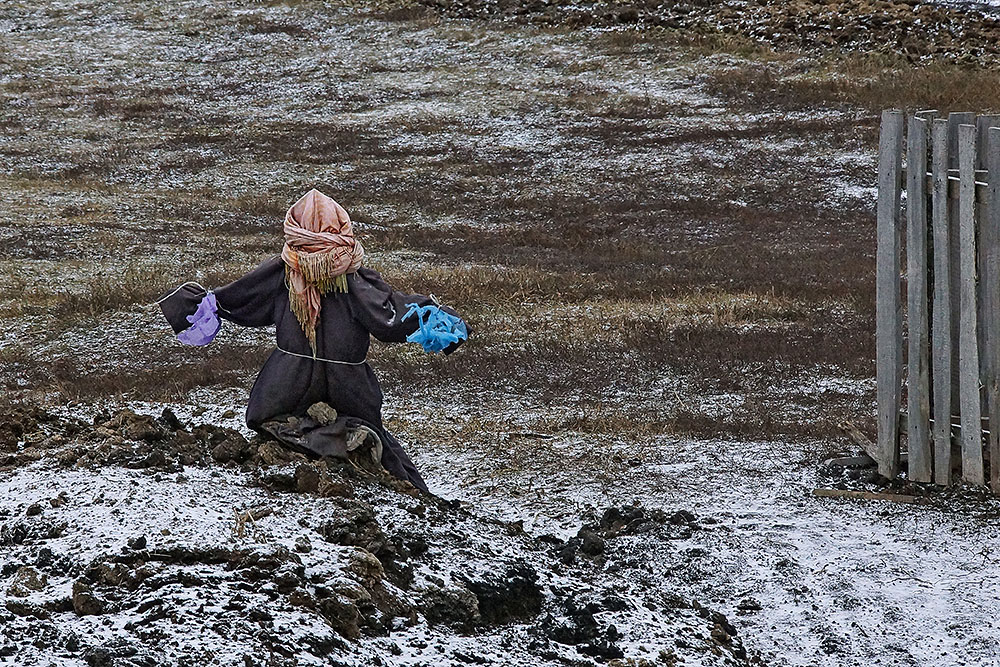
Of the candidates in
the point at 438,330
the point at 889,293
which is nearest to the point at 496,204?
the point at 889,293

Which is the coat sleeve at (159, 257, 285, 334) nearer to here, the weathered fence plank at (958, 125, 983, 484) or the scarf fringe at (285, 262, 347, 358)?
the scarf fringe at (285, 262, 347, 358)

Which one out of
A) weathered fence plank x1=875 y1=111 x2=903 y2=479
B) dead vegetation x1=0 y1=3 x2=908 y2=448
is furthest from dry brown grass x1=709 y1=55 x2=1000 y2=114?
weathered fence plank x1=875 y1=111 x2=903 y2=479

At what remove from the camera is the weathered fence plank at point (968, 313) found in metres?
6.28

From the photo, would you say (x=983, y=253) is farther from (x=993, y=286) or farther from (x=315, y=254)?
(x=315, y=254)

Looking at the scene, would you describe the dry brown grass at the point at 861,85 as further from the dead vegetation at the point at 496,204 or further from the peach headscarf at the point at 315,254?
the peach headscarf at the point at 315,254

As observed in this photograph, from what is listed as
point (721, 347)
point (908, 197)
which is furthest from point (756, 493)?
point (721, 347)

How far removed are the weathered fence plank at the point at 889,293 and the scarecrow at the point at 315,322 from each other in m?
2.65

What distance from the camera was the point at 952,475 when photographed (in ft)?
22.6

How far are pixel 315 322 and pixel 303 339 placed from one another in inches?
4.8

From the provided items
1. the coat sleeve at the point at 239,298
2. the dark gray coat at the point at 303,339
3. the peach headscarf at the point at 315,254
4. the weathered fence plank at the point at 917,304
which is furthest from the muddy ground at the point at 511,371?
the peach headscarf at the point at 315,254

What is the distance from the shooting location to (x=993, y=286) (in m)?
6.41

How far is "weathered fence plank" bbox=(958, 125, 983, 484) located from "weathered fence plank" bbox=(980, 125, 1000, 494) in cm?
6

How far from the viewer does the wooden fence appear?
20.8 ft

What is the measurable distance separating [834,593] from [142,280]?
10.4 m
